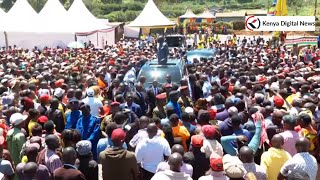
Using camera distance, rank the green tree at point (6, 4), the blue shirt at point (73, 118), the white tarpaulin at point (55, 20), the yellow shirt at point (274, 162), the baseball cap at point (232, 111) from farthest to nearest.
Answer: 1. the green tree at point (6, 4)
2. the white tarpaulin at point (55, 20)
3. the blue shirt at point (73, 118)
4. the baseball cap at point (232, 111)
5. the yellow shirt at point (274, 162)

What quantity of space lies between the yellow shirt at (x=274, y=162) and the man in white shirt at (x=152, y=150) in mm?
1247

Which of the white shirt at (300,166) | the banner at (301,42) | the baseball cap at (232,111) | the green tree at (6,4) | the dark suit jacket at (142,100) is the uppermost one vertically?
the green tree at (6,4)

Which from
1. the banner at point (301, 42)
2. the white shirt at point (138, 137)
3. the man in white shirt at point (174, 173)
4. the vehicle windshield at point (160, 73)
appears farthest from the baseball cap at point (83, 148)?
the banner at point (301, 42)

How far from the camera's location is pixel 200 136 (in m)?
5.84

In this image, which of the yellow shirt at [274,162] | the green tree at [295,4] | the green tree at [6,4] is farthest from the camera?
the green tree at [295,4]

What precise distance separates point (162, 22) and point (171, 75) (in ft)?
51.8

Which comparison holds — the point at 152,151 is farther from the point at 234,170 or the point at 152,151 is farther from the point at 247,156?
the point at 234,170

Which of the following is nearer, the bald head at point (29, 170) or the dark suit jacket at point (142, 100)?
the bald head at point (29, 170)

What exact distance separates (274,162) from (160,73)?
658 centimetres

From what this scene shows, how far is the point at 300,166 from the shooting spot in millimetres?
4898

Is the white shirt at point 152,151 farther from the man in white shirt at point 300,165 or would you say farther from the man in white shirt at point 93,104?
the man in white shirt at point 93,104

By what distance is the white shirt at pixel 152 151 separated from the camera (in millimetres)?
5676

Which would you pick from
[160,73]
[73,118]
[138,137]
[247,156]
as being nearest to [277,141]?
[247,156]

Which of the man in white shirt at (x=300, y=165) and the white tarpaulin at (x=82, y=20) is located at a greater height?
the white tarpaulin at (x=82, y=20)
